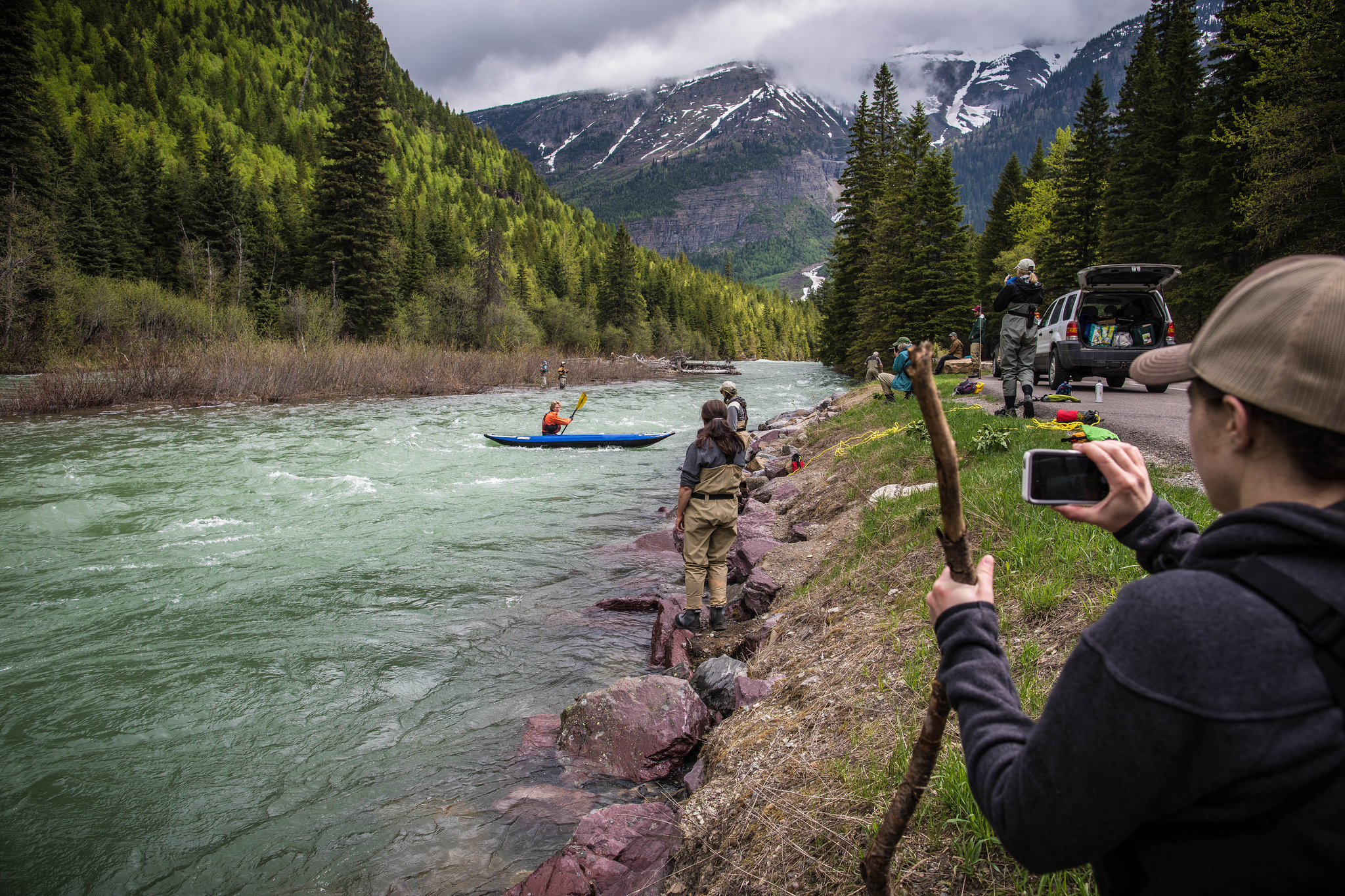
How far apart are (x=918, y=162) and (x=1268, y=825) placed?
3812 centimetres

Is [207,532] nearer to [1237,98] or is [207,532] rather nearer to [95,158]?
[1237,98]

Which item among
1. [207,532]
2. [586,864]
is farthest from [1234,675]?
[207,532]

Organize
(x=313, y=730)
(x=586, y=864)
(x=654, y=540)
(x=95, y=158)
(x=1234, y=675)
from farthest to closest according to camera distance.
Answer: (x=95, y=158) < (x=654, y=540) < (x=313, y=730) < (x=586, y=864) < (x=1234, y=675)

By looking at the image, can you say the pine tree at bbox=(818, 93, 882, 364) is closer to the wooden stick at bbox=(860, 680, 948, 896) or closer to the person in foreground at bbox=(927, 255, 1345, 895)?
the wooden stick at bbox=(860, 680, 948, 896)

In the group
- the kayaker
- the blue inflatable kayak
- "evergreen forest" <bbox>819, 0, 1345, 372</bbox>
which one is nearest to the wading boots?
"evergreen forest" <bbox>819, 0, 1345, 372</bbox>

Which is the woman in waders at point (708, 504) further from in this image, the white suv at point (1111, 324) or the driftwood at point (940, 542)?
the white suv at point (1111, 324)

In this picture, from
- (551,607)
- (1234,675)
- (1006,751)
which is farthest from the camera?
(551,607)

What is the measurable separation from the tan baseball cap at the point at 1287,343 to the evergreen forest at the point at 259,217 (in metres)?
40.5

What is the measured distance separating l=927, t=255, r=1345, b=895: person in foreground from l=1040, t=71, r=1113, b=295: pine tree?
132ft

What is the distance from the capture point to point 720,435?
23.6ft

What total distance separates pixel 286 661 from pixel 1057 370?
13.5m

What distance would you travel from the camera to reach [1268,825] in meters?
0.94

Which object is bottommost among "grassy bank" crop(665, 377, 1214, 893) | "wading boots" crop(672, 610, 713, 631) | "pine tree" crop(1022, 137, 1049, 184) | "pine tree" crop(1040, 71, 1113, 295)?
"wading boots" crop(672, 610, 713, 631)

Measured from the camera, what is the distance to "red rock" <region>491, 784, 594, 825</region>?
435 centimetres
